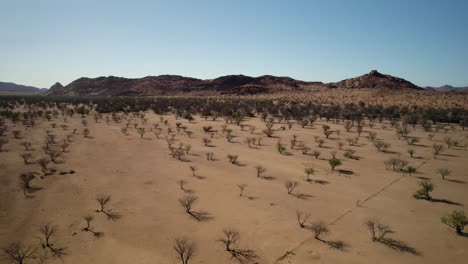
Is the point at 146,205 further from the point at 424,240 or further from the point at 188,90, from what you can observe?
the point at 188,90

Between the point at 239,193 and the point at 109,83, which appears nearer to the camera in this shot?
the point at 239,193

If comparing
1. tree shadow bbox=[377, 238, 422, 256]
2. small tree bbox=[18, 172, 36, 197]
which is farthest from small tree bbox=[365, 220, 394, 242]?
small tree bbox=[18, 172, 36, 197]

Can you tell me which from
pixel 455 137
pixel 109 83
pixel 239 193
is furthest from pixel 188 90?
pixel 239 193

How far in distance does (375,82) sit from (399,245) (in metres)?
92.6

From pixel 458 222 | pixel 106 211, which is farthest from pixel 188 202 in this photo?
pixel 458 222

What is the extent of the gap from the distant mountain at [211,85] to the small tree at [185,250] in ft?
270

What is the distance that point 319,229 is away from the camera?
9242 mm

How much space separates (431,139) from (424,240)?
17.7m

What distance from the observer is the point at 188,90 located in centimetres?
10669

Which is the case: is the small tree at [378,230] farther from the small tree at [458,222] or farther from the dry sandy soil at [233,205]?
the small tree at [458,222]

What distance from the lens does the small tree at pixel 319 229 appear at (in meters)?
9.18

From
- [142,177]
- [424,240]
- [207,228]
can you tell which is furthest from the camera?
[142,177]

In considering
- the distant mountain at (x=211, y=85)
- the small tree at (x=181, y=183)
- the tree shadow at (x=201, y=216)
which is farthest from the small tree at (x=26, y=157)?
the distant mountain at (x=211, y=85)

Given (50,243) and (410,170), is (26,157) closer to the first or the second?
(50,243)
